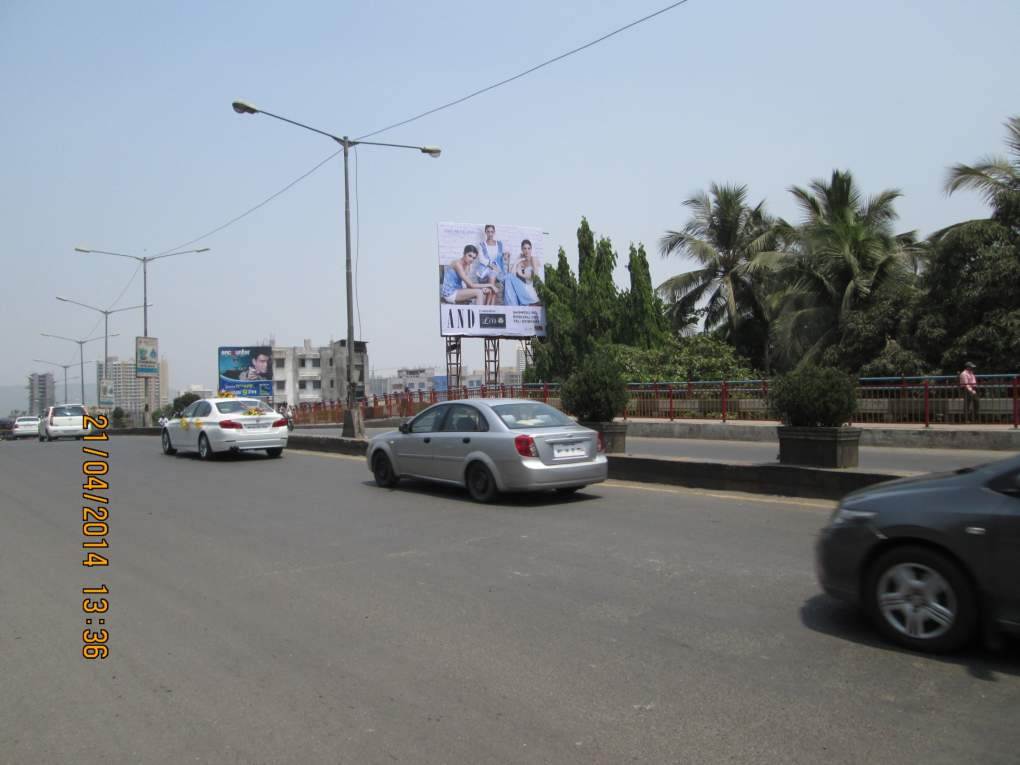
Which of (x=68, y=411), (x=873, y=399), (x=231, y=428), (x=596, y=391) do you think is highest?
(x=596, y=391)

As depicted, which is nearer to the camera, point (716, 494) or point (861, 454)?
point (716, 494)

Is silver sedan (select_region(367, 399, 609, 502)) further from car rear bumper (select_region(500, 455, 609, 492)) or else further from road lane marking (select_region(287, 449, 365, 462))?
road lane marking (select_region(287, 449, 365, 462))

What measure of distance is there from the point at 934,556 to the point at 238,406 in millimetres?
16163

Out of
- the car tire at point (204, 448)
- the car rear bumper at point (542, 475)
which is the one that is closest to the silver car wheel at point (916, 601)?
the car rear bumper at point (542, 475)

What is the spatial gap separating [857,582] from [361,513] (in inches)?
253

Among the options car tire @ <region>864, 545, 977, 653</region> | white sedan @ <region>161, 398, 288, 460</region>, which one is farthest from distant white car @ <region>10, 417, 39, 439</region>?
car tire @ <region>864, 545, 977, 653</region>

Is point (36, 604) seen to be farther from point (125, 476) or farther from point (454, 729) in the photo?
point (125, 476)

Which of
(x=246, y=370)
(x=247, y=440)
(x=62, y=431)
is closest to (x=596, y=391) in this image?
(x=247, y=440)

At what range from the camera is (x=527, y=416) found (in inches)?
417

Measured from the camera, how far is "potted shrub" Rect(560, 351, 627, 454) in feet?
45.6

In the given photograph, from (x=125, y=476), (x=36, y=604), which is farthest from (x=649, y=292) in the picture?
(x=36, y=604)

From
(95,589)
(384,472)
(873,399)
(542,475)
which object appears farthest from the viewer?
(873,399)

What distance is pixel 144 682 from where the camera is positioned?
14.8ft

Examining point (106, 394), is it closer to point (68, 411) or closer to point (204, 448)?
point (68, 411)
